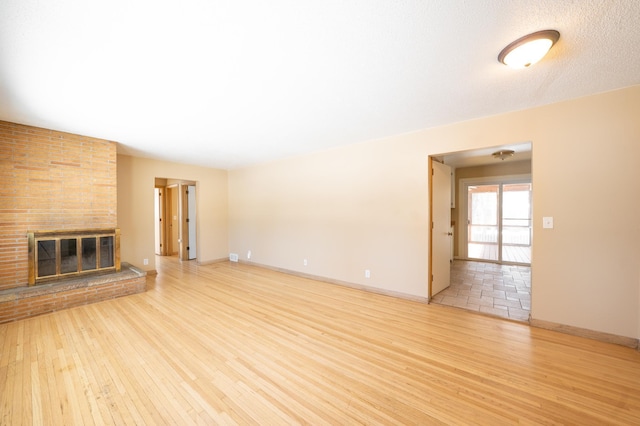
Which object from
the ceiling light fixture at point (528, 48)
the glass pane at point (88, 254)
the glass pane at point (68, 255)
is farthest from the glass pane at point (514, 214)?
the glass pane at point (68, 255)

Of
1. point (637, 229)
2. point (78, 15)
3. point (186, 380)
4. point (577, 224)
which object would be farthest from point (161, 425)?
point (637, 229)

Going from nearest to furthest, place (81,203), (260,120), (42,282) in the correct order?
(260,120) < (42,282) < (81,203)

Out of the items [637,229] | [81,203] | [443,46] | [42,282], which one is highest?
[443,46]

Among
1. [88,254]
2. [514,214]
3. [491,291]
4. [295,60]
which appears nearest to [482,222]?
[514,214]

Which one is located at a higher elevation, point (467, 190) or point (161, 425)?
point (467, 190)

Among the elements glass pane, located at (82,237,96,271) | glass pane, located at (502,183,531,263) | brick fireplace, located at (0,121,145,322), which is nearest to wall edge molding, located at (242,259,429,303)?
brick fireplace, located at (0,121,145,322)

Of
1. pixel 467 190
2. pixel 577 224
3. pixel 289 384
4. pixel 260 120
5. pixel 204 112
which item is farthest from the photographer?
pixel 467 190

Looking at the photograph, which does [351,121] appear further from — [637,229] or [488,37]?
[637,229]

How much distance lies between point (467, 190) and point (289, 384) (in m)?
6.62

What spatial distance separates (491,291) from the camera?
3.83 metres

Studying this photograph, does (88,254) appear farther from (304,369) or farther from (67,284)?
(304,369)

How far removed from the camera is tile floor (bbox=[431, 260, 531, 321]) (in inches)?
125

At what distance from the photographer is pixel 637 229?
2256 mm

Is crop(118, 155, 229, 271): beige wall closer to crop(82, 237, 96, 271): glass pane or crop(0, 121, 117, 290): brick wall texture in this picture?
crop(0, 121, 117, 290): brick wall texture
